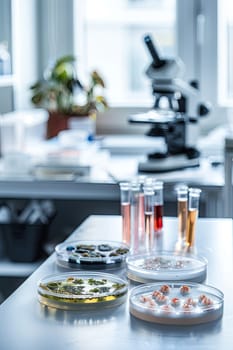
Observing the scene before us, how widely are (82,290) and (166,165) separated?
148cm

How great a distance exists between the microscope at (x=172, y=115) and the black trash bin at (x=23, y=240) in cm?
49

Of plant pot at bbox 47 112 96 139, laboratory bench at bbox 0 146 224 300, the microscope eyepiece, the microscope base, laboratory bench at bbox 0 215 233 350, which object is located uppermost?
the microscope eyepiece

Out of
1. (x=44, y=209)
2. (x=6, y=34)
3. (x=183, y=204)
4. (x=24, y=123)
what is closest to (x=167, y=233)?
(x=183, y=204)

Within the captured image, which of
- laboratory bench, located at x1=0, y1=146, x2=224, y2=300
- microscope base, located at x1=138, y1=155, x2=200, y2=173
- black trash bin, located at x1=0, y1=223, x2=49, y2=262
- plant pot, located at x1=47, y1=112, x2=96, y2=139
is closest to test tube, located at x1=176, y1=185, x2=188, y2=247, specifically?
laboratory bench, located at x1=0, y1=146, x2=224, y2=300

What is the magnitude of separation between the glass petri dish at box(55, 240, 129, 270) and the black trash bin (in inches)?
45.4

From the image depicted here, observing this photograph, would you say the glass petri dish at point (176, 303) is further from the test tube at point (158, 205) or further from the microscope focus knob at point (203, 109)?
the microscope focus knob at point (203, 109)

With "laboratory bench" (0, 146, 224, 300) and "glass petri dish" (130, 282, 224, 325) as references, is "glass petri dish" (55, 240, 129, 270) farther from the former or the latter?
"laboratory bench" (0, 146, 224, 300)

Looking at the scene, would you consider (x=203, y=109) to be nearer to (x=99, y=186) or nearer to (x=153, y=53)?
(x=153, y=53)

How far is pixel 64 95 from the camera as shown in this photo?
3492 millimetres

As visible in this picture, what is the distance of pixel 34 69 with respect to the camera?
3.68 meters

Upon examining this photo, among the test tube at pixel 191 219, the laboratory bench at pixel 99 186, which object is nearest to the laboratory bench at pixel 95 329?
the test tube at pixel 191 219

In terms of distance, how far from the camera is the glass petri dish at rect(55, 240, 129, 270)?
5.27ft

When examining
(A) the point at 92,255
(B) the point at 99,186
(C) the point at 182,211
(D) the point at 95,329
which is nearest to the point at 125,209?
(C) the point at 182,211

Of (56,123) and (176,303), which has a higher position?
(56,123)
